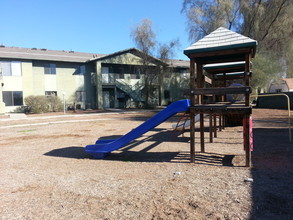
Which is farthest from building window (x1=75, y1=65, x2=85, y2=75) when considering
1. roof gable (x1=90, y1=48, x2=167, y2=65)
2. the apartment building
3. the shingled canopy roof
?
the shingled canopy roof

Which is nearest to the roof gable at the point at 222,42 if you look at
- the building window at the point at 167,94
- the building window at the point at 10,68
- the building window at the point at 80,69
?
the building window at the point at 10,68

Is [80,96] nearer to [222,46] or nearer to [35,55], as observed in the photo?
[35,55]

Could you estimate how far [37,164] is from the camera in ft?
20.9

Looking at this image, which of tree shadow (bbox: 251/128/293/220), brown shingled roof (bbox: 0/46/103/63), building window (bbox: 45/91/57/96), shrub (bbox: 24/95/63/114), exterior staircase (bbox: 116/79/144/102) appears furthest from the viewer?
exterior staircase (bbox: 116/79/144/102)

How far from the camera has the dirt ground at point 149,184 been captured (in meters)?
3.45

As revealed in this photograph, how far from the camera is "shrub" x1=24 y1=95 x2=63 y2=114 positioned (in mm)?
25281

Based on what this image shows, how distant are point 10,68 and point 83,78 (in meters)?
8.38

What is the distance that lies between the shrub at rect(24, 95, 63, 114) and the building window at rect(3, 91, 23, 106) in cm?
146

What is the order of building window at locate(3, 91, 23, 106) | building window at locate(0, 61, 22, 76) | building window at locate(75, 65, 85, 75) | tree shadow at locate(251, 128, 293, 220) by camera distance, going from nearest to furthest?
tree shadow at locate(251, 128, 293, 220), building window at locate(0, 61, 22, 76), building window at locate(3, 91, 23, 106), building window at locate(75, 65, 85, 75)

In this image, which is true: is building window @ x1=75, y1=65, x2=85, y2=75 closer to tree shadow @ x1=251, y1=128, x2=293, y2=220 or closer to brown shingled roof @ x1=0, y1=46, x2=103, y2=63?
brown shingled roof @ x1=0, y1=46, x2=103, y2=63

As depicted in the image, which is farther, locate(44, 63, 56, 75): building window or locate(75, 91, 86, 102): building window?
locate(75, 91, 86, 102): building window

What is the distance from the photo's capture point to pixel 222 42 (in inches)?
230

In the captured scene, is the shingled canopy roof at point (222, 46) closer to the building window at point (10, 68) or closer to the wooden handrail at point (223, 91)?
the wooden handrail at point (223, 91)

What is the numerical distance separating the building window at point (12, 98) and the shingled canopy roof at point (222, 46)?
83.7 feet
